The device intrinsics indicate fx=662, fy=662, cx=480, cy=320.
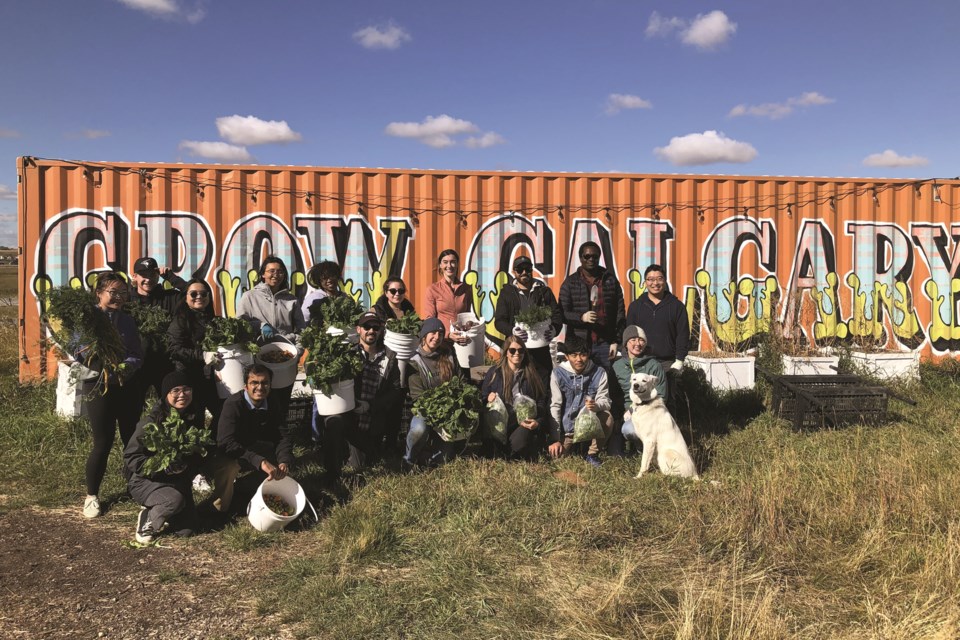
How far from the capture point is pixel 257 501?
14.8 feet

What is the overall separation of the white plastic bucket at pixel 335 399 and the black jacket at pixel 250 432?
0.35m

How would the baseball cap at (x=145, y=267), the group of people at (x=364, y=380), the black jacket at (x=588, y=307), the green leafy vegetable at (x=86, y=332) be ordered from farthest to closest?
the black jacket at (x=588, y=307), the baseball cap at (x=145, y=267), the group of people at (x=364, y=380), the green leafy vegetable at (x=86, y=332)

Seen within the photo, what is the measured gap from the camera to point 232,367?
17.5 ft

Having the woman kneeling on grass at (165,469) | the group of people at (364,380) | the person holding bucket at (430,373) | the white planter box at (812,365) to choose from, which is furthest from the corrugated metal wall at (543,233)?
the woman kneeling on grass at (165,469)

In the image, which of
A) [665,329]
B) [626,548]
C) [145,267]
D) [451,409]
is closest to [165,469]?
[145,267]

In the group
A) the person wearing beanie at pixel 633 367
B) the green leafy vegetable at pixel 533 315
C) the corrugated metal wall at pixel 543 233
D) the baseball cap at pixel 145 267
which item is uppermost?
the corrugated metal wall at pixel 543 233

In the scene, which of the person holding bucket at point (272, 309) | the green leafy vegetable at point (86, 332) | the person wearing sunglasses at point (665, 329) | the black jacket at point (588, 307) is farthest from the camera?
the black jacket at point (588, 307)

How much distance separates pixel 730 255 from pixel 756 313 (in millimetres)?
942

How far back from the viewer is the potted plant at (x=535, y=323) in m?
6.00

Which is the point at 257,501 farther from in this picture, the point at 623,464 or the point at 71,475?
the point at 623,464

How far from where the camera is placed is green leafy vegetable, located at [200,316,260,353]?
5.29 meters

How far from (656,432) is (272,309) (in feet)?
11.8

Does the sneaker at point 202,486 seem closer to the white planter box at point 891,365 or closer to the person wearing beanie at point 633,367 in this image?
the person wearing beanie at point 633,367

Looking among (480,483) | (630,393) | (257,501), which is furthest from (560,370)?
(257,501)
